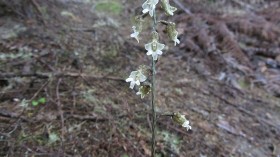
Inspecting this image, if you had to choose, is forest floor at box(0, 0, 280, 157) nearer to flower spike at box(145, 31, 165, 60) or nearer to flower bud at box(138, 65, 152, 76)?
flower bud at box(138, 65, 152, 76)

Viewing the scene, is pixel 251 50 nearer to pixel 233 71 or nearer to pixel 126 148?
pixel 233 71

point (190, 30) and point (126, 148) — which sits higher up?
point (190, 30)

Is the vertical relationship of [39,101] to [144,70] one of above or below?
below

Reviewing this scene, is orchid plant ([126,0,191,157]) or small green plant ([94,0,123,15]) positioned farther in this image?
small green plant ([94,0,123,15])

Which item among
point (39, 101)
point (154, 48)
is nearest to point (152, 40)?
point (154, 48)

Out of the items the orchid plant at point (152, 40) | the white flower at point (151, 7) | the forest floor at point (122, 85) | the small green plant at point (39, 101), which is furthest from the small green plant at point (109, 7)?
the white flower at point (151, 7)

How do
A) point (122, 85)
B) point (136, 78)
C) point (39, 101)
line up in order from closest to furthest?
1. point (136, 78)
2. point (39, 101)
3. point (122, 85)

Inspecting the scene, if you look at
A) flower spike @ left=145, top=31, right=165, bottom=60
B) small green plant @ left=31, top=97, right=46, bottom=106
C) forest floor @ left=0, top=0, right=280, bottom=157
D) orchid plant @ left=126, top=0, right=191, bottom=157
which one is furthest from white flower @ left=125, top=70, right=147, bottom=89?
small green plant @ left=31, top=97, right=46, bottom=106

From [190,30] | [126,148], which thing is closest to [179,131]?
[126,148]

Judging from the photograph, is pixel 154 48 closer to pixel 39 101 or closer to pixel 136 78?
pixel 136 78
